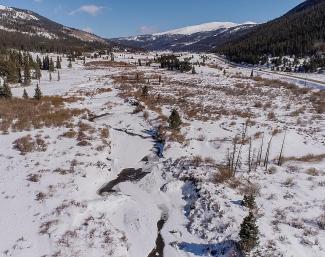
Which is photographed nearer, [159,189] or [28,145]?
[159,189]

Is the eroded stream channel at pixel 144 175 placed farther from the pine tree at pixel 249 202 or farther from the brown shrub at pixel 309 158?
the brown shrub at pixel 309 158

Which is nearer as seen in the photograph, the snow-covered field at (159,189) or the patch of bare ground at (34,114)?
the snow-covered field at (159,189)

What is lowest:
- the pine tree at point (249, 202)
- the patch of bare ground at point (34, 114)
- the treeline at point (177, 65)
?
the pine tree at point (249, 202)

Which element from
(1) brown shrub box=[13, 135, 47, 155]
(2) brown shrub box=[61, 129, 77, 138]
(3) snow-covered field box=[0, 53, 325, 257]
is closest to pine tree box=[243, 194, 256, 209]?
(3) snow-covered field box=[0, 53, 325, 257]

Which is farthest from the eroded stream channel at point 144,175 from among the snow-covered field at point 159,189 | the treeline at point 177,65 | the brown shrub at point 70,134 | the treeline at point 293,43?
the treeline at point 293,43

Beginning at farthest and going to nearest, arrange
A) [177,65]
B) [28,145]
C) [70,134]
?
[177,65], [70,134], [28,145]

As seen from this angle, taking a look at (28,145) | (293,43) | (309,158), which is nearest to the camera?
(309,158)

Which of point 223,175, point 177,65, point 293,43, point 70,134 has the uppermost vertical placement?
point 293,43

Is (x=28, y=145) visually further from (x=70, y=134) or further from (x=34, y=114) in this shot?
(x=34, y=114)

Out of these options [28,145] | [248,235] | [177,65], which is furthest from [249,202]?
[177,65]

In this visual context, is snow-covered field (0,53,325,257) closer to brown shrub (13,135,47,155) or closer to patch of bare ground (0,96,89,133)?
brown shrub (13,135,47,155)
